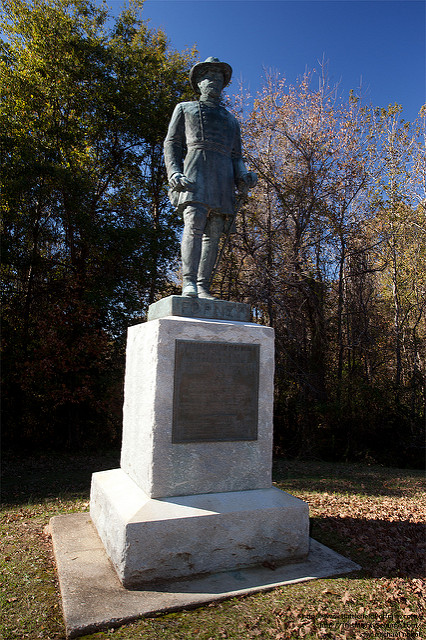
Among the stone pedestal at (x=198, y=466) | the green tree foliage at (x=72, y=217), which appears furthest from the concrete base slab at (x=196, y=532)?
the green tree foliage at (x=72, y=217)

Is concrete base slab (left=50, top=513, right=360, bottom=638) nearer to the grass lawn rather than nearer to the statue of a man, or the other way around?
the grass lawn

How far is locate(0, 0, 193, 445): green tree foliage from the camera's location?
31.6 ft

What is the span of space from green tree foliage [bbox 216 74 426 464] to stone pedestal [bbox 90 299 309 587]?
7.28m

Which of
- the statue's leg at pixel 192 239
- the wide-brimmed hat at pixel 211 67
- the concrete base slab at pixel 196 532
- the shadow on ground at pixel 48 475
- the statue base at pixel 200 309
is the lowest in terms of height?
the shadow on ground at pixel 48 475

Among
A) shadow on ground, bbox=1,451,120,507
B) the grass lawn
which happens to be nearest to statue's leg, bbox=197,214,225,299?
the grass lawn

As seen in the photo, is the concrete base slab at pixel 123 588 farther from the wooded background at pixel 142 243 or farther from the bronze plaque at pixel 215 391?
the wooded background at pixel 142 243

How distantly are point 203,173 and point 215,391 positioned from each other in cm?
192

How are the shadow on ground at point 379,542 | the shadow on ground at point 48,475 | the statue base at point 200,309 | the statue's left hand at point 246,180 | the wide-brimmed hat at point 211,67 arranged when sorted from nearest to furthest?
the shadow on ground at point 379,542, the statue base at point 200,309, the wide-brimmed hat at point 211,67, the statue's left hand at point 246,180, the shadow on ground at point 48,475

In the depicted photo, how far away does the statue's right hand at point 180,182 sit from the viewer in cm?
377

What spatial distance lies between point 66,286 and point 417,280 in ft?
34.0

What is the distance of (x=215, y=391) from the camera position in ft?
11.1

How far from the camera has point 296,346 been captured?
1134 centimetres

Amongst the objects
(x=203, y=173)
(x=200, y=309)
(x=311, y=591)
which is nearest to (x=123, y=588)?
(x=311, y=591)

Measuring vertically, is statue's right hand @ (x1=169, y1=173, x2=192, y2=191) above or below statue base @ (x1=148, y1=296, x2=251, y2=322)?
above
